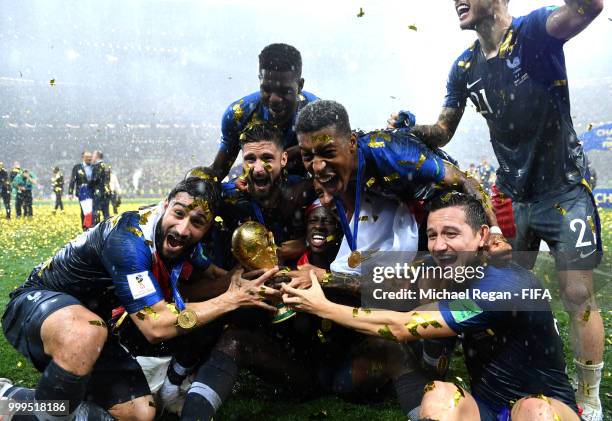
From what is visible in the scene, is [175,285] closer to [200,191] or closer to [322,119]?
[200,191]

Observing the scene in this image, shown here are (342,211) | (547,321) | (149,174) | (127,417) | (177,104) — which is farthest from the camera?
(177,104)

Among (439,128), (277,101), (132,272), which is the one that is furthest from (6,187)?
(439,128)

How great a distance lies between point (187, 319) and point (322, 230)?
1144 millimetres

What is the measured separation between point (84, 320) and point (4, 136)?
140 ft

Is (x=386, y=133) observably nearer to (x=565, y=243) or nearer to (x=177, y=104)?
(x=565, y=243)

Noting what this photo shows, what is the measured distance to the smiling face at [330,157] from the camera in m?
3.28

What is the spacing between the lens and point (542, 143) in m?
3.56

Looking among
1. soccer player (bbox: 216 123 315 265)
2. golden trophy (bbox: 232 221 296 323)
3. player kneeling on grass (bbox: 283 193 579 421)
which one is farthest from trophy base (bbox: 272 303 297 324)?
soccer player (bbox: 216 123 315 265)

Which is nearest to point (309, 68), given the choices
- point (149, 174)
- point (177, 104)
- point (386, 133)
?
point (177, 104)

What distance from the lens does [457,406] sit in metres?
2.39

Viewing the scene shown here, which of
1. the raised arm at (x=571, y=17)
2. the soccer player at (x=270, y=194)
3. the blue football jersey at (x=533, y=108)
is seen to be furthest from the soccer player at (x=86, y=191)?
A: the raised arm at (x=571, y=17)

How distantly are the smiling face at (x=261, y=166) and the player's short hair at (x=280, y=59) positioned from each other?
779 millimetres

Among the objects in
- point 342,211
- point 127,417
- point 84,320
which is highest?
point 342,211

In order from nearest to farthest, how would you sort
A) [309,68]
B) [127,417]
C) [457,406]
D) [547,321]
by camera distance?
[457,406]
[547,321]
[127,417]
[309,68]
